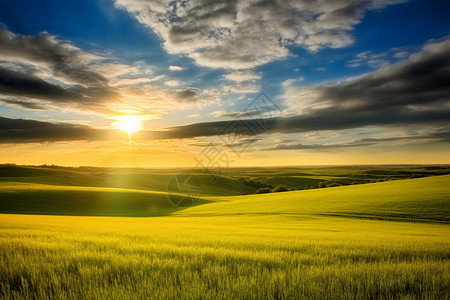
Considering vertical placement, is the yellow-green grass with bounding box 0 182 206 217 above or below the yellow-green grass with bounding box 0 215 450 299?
Answer: below

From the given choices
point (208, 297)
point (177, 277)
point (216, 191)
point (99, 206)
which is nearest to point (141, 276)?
point (177, 277)

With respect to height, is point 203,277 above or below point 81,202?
above

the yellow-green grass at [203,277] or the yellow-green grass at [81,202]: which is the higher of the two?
the yellow-green grass at [203,277]

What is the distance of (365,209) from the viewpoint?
3206 cm

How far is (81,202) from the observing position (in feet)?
186

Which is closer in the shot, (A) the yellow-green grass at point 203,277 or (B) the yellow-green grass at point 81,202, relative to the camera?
(A) the yellow-green grass at point 203,277

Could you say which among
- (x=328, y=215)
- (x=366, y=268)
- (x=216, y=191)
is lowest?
(x=216, y=191)

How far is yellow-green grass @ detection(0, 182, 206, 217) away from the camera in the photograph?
48.7m

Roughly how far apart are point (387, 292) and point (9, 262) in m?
7.61

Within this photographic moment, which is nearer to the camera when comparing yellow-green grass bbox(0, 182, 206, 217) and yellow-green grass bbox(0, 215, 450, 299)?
yellow-green grass bbox(0, 215, 450, 299)

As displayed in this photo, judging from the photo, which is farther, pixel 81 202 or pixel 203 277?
pixel 81 202

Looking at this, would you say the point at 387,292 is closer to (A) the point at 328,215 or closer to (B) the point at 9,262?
(B) the point at 9,262

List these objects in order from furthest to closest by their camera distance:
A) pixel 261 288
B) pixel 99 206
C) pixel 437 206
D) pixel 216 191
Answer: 1. pixel 216 191
2. pixel 99 206
3. pixel 437 206
4. pixel 261 288

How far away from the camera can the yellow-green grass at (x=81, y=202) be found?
48656 millimetres
